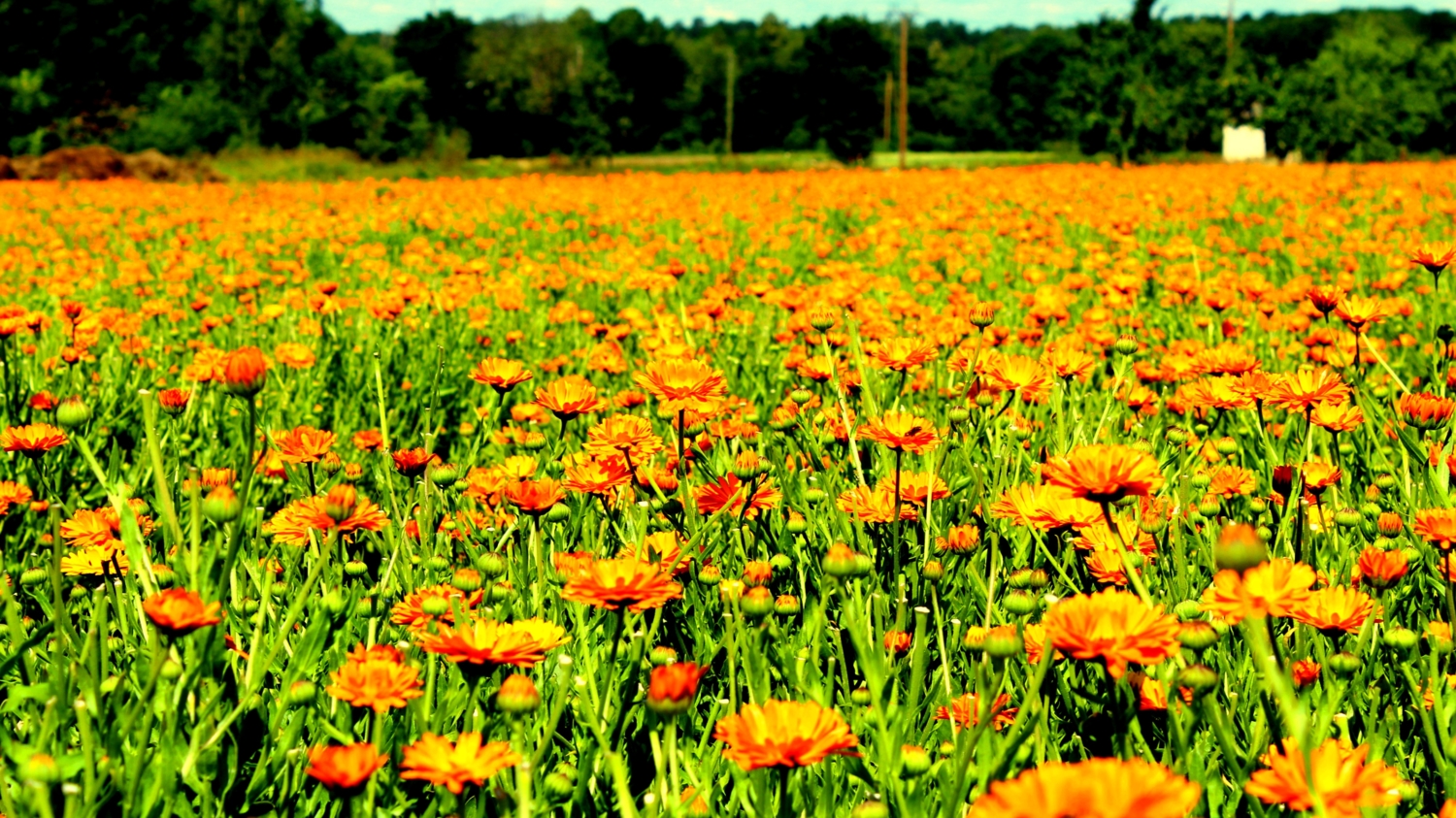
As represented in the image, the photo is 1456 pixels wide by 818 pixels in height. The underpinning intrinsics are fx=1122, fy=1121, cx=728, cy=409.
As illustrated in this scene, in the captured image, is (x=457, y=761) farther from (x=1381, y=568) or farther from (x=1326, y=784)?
(x=1381, y=568)

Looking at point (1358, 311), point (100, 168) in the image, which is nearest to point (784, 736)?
point (1358, 311)

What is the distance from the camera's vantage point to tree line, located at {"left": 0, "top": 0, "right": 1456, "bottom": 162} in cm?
2133

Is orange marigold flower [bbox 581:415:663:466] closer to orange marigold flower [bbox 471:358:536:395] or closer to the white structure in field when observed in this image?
orange marigold flower [bbox 471:358:536:395]

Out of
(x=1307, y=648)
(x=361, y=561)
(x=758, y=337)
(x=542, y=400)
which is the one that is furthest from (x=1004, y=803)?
(x=758, y=337)

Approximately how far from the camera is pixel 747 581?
1.50m

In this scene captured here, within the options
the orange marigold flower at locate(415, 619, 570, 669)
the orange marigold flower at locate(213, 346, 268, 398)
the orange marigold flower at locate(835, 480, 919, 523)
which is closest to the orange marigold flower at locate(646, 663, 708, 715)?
the orange marigold flower at locate(415, 619, 570, 669)

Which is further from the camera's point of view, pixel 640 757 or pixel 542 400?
pixel 542 400

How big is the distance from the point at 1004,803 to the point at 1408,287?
4.75m

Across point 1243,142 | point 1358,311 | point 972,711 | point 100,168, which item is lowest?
point 972,711

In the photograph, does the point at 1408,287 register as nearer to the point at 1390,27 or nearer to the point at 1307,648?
the point at 1307,648

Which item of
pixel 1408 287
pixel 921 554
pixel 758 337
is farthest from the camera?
pixel 1408 287

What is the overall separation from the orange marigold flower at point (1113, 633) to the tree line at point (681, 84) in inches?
724

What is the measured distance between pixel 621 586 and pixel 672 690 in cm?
14

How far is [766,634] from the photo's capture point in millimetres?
1387
